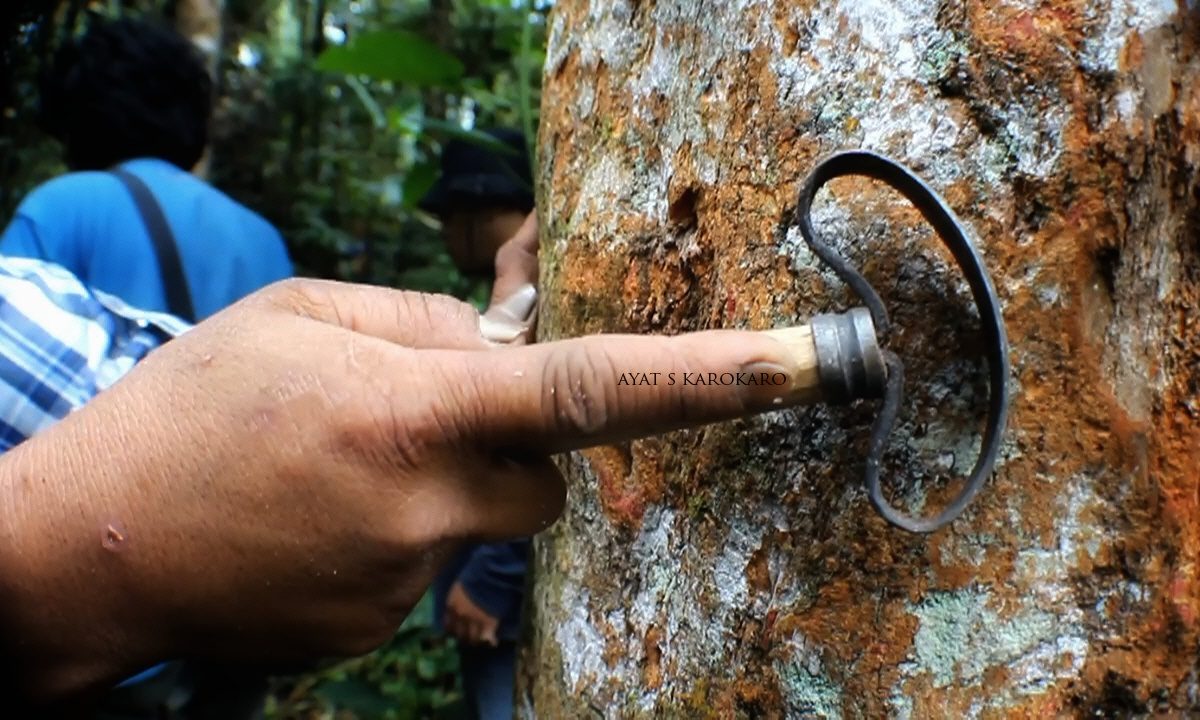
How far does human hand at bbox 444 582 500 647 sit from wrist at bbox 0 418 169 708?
1.31 metres

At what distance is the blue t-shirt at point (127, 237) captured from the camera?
1816 millimetres

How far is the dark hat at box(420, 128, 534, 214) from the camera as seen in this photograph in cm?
229

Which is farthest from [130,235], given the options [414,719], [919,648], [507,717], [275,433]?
[414,719]

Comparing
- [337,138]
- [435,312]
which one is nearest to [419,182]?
[435,312]

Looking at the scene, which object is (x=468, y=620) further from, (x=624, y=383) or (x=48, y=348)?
(x=624, y=383)

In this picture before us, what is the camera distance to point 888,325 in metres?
0.69

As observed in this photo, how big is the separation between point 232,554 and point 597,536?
37 centimetres

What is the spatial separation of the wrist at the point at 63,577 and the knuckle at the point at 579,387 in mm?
328

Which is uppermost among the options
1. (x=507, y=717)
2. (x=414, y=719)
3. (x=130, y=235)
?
(x=130, y=235)

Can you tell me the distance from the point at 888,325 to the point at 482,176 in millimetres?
1754

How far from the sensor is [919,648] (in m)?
0.71

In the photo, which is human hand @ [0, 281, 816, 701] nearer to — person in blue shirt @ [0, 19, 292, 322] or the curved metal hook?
the curved metal hook

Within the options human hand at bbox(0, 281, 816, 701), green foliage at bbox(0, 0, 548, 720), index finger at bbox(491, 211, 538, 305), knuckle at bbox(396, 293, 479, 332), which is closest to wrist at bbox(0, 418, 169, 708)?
human hand at bbox(0, 281, 816, 701)

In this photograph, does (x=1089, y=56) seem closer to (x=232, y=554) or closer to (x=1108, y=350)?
(x=1108, y=350)
